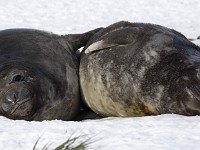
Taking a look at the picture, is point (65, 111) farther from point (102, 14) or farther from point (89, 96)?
point (102, 14)

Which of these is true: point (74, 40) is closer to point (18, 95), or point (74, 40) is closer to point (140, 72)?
point (140, 72)

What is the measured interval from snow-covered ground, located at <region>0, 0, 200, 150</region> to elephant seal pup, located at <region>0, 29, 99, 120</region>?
360 mm

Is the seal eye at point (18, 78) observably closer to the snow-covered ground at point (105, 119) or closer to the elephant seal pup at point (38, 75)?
the elephant seal pup at point (38, 75)

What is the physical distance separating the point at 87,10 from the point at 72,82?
7.23 meters

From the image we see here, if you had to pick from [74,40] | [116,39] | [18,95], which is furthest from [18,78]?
[74,40]

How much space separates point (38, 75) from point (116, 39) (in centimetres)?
76

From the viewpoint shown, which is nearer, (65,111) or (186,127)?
(186,127)

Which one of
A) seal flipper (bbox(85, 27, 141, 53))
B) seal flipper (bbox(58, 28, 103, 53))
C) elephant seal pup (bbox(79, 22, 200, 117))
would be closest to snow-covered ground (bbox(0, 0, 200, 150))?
elephant seal pup (bbox(79, 22, 200, 117))

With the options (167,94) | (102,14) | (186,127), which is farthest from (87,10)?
(186,127)

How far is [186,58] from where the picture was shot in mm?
4402

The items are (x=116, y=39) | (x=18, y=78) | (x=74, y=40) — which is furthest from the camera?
(x=74, y=40)

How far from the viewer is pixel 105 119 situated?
4.49 metres

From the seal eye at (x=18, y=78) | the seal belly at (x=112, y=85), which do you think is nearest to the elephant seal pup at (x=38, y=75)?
the seal eye at (x=18, y=78)

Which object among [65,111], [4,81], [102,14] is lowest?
[65,111]
